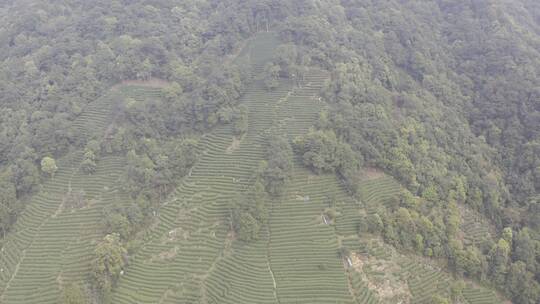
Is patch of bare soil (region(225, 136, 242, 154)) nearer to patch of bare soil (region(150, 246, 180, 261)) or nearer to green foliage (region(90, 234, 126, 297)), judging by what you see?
patch of bare soil (region(150, 246, 180, 261))

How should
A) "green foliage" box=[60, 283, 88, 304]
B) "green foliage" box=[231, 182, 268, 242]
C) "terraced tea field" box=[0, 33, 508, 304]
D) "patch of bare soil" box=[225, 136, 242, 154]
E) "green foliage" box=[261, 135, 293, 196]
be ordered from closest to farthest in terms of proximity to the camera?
1. "green foliage" box=[60, 283, 88, 304]
2. "terraced tea field" box=[0, 33, 508, 304]
3. "green foliage" box=[231, 182, 268, 242]
4. "green foliage" box=[261, 135, 293, 196]
5. "patch of bare soil" box=[225, 136, 242, 154]

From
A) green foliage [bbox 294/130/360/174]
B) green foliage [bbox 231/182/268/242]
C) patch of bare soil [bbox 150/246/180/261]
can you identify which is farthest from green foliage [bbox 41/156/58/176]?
green foliage [bbox 294/130/360/174]

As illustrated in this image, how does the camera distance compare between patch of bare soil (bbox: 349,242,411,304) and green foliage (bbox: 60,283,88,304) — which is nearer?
green foliage (bbox: 60,283,88,304)

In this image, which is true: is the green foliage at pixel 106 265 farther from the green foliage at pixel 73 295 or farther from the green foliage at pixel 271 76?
the green foliage at pixel 271 76

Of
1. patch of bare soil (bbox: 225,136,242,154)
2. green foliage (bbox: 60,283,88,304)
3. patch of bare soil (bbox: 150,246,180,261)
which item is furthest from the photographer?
patch of bare soil (bbox: 225,136,242,154)

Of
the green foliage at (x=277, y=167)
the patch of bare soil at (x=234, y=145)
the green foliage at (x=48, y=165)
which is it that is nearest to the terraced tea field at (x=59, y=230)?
the green foliage at (x=48, y=165)

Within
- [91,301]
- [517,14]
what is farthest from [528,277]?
[517,14]

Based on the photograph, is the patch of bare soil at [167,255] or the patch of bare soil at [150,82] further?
the patch of bare soil at [150,82]

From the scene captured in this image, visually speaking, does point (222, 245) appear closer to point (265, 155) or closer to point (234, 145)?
point (265, 155)

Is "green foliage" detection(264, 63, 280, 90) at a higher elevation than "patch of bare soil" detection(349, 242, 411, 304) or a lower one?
higher
